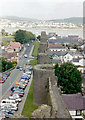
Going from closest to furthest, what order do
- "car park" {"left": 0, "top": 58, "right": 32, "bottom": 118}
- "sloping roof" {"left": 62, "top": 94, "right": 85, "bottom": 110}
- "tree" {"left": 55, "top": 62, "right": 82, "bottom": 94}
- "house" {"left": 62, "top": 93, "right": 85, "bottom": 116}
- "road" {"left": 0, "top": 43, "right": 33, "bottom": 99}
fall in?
"house" {"left": 62, "top": 93, "right": 85, "bottom": 116}, "sloping roof" {"left": 62, "top": 94, "right": 85, "bottom": 110}, "car park" {"left": 0, "top": 58, "right": 32, "bottom": 118}, "tree" {"left": 55, "top": 62, "right": 82, "bottom": 94}, "road" {"left": 0, "top": 43, "right": 33, "bottom": 99}

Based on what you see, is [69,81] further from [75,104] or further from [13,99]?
[13,99]

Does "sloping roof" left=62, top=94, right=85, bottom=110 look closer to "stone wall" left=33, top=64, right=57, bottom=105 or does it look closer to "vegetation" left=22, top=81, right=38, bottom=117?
"stone wall" left=33, top=64, right=57, bottom=105

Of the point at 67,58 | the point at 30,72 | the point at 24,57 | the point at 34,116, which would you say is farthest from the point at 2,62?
the point at 34,116

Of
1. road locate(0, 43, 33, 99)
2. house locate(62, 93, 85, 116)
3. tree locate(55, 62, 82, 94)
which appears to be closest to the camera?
house locate(62, 93, 85, 116)

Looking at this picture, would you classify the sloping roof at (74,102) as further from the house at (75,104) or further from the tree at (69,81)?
the tree at (69,81)

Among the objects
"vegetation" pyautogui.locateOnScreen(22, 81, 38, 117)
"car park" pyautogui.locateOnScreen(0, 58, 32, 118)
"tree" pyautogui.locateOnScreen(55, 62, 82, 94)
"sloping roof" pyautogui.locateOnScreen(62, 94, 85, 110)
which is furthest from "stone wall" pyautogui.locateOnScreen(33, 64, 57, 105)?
"tree" pyautogui.locateOnScreen(55, 62, 82, 94)

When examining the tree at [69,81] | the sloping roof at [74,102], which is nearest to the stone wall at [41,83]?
the sloping roof at [74,102]

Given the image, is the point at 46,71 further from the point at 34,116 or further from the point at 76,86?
the point at 34,116

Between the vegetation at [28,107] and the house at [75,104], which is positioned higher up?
the house at [75,104]
